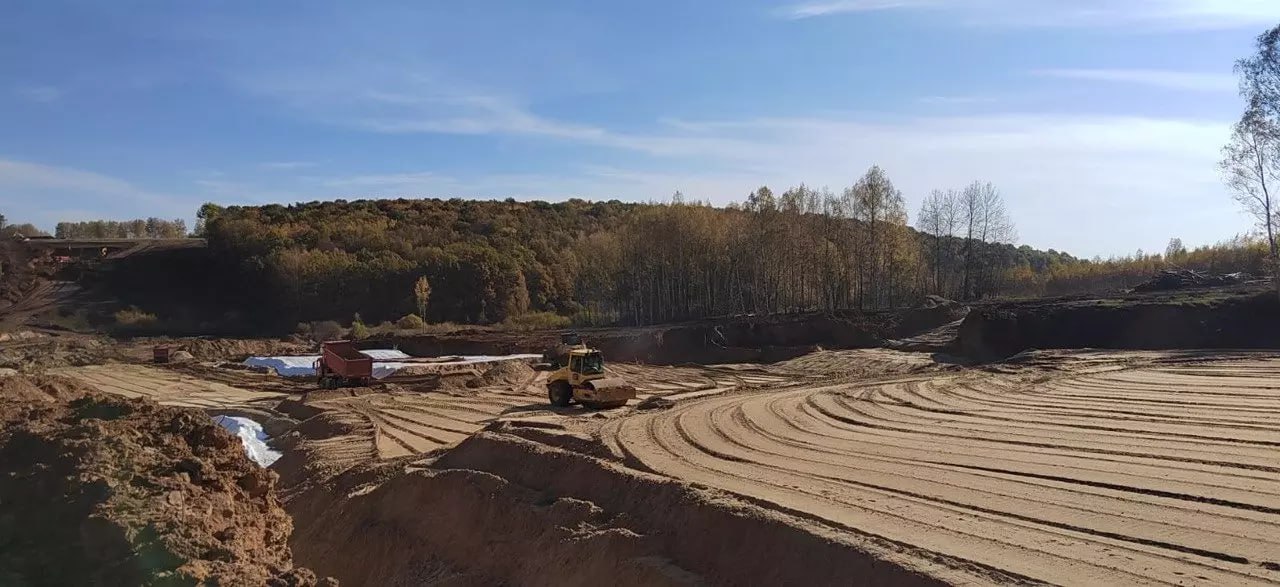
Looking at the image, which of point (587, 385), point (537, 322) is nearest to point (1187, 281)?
point (587, 385)

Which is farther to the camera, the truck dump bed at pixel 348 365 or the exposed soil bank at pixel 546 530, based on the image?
the truck dump bed at pixel 348 365

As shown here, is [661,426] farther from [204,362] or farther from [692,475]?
[204,362]

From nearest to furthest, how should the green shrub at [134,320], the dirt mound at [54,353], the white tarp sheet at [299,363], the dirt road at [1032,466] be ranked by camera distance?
the dirt road at [1032,466] < the white tarp sheet at [299,363] < the dirt mound at [54,353] < the green shrub at [134,320]

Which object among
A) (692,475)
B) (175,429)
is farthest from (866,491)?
(175,429)

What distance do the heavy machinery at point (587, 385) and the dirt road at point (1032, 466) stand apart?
5.49 ft

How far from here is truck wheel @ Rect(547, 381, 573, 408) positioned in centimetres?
2311

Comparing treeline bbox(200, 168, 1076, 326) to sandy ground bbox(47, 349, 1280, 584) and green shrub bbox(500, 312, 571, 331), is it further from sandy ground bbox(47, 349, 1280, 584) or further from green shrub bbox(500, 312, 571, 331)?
sandy ground bbox(47, 349, 1280, 584)

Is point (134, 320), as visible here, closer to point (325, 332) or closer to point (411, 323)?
point (325, 332)

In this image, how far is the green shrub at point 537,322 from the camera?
5830 centimetres

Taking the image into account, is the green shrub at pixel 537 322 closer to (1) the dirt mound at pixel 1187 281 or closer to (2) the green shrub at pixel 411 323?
(2) the green shrub at pixel 411 323

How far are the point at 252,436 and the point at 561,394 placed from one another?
8601mm

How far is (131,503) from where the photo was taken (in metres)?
6.26

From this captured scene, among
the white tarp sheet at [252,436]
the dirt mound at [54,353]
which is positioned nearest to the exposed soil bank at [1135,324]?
the white tarp sheet at [252,436]

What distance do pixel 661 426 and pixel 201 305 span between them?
64.6 metres
